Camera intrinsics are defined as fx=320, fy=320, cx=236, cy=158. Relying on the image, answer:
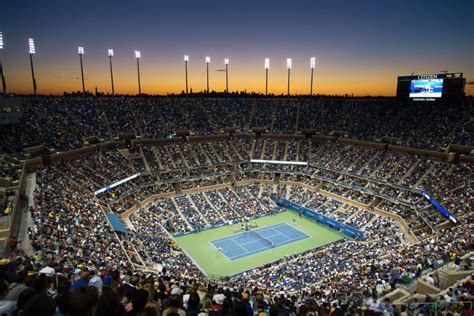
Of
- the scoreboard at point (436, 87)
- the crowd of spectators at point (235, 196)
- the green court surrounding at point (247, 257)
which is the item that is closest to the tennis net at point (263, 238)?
the green court surrounding at point (247, 257)

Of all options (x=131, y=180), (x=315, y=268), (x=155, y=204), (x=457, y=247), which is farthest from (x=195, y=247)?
(x=457, y=247)

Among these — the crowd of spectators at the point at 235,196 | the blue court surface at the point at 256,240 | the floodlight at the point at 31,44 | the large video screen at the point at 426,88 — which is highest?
the floodlight at the point at 31,44

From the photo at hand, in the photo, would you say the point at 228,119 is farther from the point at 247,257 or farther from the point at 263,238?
the point at 247,257

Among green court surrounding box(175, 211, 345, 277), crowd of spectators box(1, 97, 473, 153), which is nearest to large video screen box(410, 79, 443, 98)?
crowd of spectators box(1, 97, 473, 153)

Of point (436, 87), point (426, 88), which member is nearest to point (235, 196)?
point (426, 88)

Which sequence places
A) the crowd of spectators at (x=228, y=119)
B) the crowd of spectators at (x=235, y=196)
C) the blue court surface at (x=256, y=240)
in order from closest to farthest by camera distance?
the crowd of spectators at (x=235, y=196)
the blue court surface at (x=256, y=240)
the crowd of spectators at (x=228, y=119)

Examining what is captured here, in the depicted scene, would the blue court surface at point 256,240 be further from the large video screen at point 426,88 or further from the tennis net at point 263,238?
the large video screen at point 426,88
